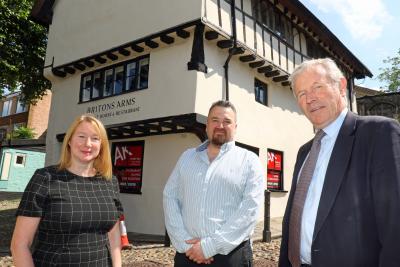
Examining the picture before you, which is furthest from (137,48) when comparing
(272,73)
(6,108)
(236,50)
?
(6,108)

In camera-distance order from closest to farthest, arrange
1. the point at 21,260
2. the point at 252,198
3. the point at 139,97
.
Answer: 1. the point at 21,260
2. the point at 252,198
3. the point at 139,97

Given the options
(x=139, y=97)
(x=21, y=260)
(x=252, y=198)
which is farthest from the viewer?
(x=139, y=97)

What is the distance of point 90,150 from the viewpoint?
2645 millimetres

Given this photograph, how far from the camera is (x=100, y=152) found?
2.80 metres

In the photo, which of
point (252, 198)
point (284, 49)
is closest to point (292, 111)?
point (284, 49)

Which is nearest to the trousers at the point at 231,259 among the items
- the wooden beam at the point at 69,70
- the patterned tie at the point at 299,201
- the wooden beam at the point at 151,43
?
the patterned tie at the point at 299,201

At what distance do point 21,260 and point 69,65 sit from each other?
495 inches

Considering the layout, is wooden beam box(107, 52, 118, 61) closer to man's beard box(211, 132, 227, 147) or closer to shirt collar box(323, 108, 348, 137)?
man's beard box(211, 132, 227, 147)

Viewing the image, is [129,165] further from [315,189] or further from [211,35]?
[315,189]

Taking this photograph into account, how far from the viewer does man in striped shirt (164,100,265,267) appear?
9.17 feet

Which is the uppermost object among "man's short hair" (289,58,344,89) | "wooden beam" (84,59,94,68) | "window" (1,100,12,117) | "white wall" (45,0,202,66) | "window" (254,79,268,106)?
"window" (1,100,12,117)

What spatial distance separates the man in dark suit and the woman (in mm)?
1314

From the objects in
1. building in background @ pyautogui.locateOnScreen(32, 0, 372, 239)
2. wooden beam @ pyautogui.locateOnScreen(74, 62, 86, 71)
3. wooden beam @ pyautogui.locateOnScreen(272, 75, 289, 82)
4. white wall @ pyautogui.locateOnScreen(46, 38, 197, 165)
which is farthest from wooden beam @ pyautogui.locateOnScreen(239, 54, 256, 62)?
wooden beam @ pyautogui.locateOnScreen(74, 62, 86, 71)

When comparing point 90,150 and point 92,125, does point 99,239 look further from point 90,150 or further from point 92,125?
point 92,125
